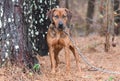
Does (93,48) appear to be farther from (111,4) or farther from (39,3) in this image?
(39,3)

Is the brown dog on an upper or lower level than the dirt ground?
upper

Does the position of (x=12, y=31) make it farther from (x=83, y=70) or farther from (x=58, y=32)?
(x=83, y=70)

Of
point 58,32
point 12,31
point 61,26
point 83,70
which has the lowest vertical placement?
point 83,70

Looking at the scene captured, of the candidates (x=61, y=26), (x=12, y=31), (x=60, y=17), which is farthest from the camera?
(x=60, y=17)

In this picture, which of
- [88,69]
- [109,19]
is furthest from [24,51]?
[109,19]

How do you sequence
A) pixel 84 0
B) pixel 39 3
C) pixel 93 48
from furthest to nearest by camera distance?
pixel 84 0 → pixel 93 48 → pixel 39 3

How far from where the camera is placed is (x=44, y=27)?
11273 mm

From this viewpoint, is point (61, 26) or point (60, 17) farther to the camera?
point (60, 17)

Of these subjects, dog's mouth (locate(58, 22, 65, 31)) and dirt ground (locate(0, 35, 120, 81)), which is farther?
dog's mouth (locate(58, 22, 65, 31))

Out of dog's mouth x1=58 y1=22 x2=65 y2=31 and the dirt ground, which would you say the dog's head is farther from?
the dirt ground

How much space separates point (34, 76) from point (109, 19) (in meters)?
4.50

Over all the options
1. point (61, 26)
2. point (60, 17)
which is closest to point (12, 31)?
point (61, 26)

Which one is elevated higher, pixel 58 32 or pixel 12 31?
pixel 12 31

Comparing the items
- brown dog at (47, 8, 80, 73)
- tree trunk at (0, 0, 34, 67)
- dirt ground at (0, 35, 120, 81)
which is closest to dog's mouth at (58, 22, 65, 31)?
brown dog at (47, 8, 80, 73)
